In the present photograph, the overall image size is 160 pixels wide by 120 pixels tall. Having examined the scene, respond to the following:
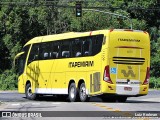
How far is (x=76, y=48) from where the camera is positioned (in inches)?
1108

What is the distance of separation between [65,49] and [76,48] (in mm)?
1169

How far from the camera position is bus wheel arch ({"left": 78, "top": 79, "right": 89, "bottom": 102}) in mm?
27302

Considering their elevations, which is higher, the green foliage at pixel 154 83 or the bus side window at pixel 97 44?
the bus side window at pixel 97 44

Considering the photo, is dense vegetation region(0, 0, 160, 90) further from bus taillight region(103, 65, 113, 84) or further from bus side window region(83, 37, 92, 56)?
bus taillight region(103, 65, 113, 84)

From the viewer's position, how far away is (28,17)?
6531 centimetres

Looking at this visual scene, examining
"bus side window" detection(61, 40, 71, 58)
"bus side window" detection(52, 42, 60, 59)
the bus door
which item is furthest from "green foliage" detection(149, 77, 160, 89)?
"bus side window" detection(61, 40, 71, 58)

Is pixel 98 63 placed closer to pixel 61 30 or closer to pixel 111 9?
pixel 61 30

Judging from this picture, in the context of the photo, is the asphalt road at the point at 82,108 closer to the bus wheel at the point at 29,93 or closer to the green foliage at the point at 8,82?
the bus wheel at the point at 29,93

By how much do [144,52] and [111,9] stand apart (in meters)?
44.8

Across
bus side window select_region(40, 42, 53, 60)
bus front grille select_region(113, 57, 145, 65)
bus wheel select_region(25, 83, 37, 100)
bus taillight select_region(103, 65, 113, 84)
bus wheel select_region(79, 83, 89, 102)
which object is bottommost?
bus wheel select_region(25, 83, 37, 100)

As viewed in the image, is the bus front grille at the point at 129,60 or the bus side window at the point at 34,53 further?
the bus side window at the point at 34,53

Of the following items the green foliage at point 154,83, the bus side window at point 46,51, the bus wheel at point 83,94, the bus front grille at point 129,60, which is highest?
the bus side window at point 46,51

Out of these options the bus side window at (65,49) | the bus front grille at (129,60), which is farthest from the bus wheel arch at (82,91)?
the bus front grille at (129,60)

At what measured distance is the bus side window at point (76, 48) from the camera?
27.9m
